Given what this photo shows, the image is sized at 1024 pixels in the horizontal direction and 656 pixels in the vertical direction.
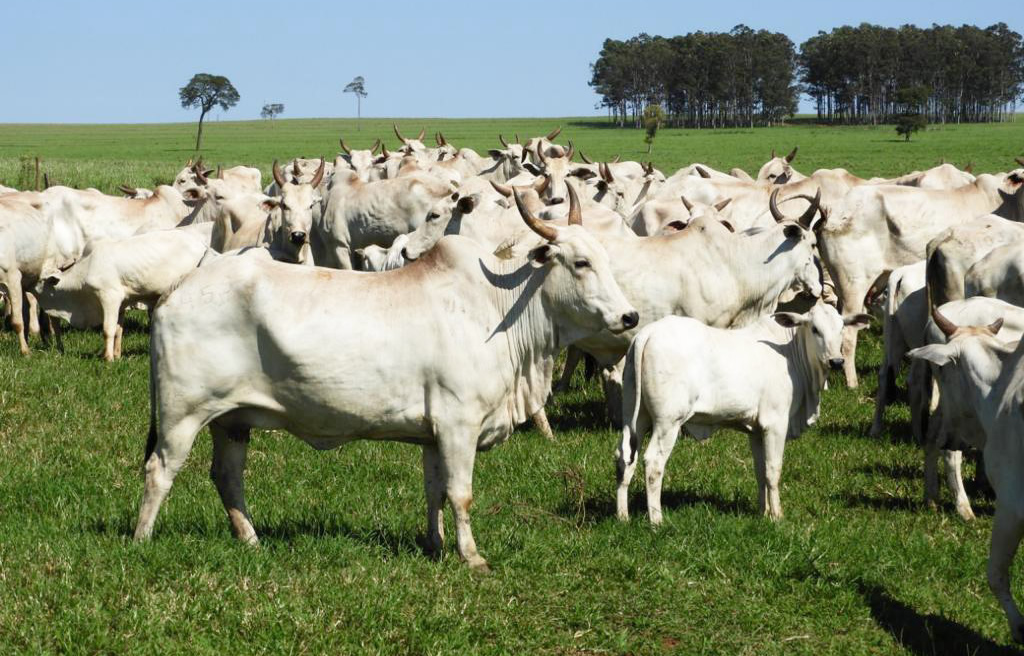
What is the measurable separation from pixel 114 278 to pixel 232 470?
819cm

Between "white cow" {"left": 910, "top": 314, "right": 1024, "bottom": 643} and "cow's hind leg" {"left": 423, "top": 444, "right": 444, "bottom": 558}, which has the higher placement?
"white cow" {"left": 910, "top": 314, "right": 1024, "bottom": 643}

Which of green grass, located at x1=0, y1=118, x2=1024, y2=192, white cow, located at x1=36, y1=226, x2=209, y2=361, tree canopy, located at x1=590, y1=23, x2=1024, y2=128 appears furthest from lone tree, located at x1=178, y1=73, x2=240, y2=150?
white cow, located at x1=36, y1=226, x2=209, y2=361

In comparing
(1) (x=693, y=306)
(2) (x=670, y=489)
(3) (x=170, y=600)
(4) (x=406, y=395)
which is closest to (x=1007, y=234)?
(1) (x=693, y=306)

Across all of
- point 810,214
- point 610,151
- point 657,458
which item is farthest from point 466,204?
point 610,151

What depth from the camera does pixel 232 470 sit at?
7.38 m

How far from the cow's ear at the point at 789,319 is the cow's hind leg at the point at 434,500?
284 cm

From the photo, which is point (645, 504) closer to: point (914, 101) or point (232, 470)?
point (232, 470)

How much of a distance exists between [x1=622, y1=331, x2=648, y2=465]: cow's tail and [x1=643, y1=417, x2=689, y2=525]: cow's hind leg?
22cm

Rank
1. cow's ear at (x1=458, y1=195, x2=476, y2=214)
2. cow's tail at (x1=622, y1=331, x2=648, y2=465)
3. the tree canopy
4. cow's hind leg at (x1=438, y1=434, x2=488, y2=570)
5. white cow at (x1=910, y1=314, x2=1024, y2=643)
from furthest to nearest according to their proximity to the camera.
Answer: the tree canopy
cow's ear at (x1=458, y1=195, x2=476, y2=214)
cow's tail at (x1=622, y1=331, x2=648, y2=465)
cow's hind leg at (x1=438, y1=434, x2=488, y2=570)
white cow at (x1=910, y1=314, x2=1024, y2=643)

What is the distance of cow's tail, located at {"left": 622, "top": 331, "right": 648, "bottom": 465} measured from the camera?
328 inches

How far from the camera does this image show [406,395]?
7062 mm

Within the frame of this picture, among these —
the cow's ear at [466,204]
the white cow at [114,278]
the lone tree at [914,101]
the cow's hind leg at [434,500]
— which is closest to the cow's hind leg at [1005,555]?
the cow's hind leg at [434,500]

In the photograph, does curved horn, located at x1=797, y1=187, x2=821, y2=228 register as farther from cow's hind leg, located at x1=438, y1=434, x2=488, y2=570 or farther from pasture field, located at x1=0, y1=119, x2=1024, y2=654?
cow's hind leg, located at x1=438, y1=434, x2=488, y2=570

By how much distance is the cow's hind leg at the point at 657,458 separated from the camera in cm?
813
